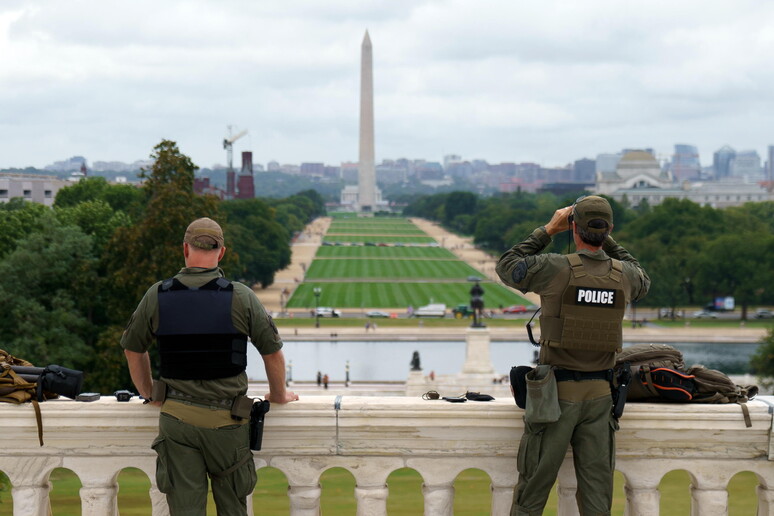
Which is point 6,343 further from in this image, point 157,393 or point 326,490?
point 157,393

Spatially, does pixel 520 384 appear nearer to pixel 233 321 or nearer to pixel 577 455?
pixel 577 455

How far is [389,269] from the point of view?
8681cm

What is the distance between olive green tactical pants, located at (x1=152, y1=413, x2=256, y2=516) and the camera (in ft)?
19.0

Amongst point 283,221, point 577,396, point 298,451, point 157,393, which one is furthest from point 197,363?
point 283,221

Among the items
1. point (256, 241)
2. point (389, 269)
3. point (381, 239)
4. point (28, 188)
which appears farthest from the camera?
point (381, 239)

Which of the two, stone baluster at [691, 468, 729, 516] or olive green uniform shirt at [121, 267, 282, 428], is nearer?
olive green uniform shirt at [121, 267, 282, 428]

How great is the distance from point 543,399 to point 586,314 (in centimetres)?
55

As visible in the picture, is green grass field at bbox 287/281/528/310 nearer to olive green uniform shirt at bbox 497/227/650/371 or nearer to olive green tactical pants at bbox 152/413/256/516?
olive green uniform shirt at bbox 497/227/650/371

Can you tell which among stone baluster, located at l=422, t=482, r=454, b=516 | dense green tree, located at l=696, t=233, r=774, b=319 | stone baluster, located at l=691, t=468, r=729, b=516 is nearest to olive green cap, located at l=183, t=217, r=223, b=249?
stone baluster, located at l=422, t=482, r=454, b=516

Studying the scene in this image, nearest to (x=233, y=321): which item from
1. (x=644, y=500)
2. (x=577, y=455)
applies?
(x=577, y=455)

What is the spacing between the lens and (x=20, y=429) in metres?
6.27

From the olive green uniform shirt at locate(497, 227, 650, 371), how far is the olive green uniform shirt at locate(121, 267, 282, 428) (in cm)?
146

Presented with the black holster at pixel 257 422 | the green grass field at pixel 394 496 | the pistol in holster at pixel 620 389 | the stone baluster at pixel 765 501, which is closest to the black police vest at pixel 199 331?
the black holster at pixel 257 422

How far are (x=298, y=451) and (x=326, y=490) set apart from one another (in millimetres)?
7609
